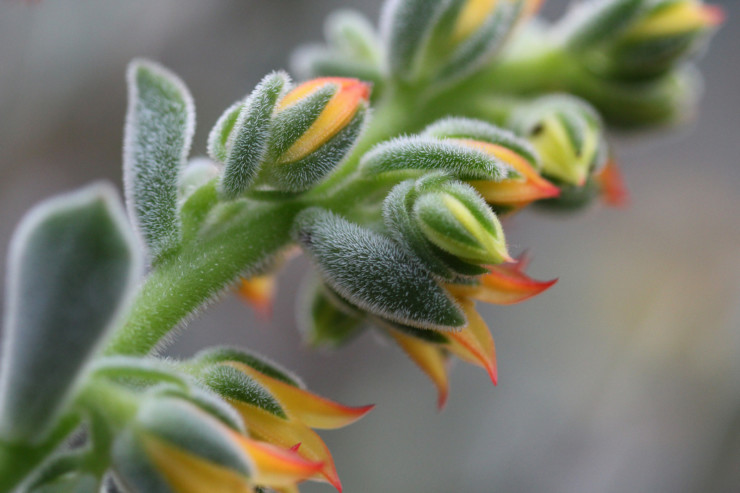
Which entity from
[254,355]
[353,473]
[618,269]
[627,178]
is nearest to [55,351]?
[254,355]

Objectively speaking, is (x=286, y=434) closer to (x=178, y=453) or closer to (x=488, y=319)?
(x=178, y=453)

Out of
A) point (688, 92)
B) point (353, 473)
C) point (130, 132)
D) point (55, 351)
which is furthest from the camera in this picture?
point (353, 473)

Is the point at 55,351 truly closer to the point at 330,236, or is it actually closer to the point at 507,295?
the point at 330,236

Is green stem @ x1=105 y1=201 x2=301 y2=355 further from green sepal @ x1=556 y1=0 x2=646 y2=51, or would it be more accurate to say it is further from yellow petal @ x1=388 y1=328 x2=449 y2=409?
green sepal @ x1=556 y1=0 x2=646 y2=51

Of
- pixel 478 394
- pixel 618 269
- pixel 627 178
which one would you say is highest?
pixel 627 178

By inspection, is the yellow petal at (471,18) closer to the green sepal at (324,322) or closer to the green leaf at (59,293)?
the green sepal at (324,322)

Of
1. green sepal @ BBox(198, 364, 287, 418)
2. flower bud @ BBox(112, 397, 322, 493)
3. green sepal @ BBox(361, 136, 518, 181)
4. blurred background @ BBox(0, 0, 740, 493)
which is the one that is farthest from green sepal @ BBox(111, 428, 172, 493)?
blurred background @ BBox(0, 0, 740, 493)
